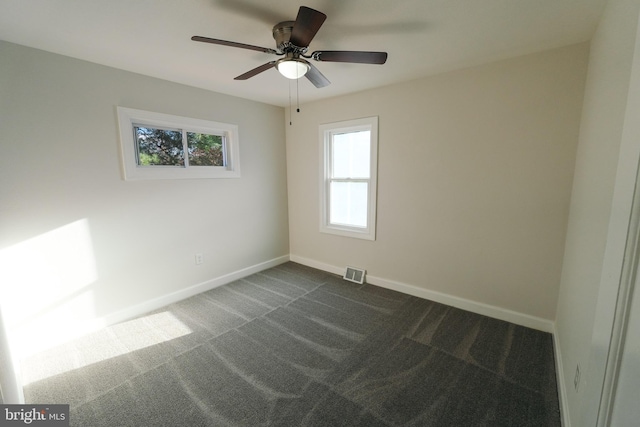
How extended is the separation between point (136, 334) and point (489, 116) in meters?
3.81

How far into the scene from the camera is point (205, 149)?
123 inches

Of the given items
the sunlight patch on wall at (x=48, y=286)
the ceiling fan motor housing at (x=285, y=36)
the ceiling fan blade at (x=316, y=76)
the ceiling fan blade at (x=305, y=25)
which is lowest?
the sunlight patch on wall at (x=48, y=286)

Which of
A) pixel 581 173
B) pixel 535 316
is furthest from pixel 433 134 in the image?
pixel 535 316

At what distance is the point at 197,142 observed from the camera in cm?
304

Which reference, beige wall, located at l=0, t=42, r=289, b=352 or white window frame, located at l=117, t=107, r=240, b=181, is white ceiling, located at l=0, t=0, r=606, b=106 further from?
white window frame, located at l=117, t=107, r=240, b=181

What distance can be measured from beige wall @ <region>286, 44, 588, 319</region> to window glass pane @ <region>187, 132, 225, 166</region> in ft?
5.16

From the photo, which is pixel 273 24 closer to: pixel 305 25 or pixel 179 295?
pixel 305 25

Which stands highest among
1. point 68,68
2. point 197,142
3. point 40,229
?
point 68,68

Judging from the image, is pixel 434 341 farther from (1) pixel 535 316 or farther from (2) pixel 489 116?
(2) pixel 489 116

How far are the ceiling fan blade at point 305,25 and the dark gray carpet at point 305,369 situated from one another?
225 cm

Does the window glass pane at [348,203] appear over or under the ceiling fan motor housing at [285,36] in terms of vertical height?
under

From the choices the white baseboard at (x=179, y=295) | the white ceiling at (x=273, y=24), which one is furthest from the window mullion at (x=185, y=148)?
the white baseboard at (x=179, y=295)

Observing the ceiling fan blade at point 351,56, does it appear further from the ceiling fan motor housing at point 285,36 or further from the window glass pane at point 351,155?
the window glass pane at point 351,155

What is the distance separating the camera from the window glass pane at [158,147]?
2623mm
